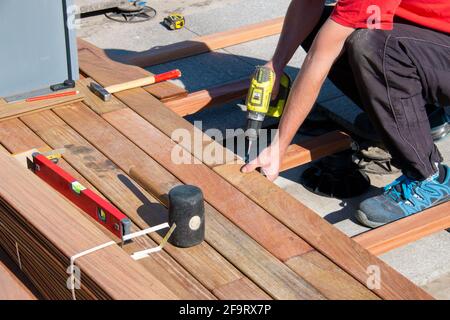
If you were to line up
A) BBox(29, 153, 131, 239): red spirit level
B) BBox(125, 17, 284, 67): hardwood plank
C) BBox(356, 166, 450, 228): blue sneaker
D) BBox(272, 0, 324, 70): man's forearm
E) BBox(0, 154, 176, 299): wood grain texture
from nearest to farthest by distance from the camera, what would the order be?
BBox(0, 154, 176, 299): wood grain texture, BBox(29, 153, 131, 239): red spirit level, BBox(356, 166, 450, 228): blue sneaker, BBox(272, 0, 324, 70): man's forearm, BBox(125, 17, 284, 67): hardwood plank

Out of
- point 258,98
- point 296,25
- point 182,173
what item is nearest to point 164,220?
point 182,173

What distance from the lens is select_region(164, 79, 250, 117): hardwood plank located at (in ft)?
13.5

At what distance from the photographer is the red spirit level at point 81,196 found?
9.39 ft

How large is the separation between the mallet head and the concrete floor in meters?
0.65

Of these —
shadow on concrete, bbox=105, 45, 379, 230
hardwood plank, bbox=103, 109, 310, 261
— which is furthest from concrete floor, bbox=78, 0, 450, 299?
hardwood plank, bbox=103, 109, 310, 261

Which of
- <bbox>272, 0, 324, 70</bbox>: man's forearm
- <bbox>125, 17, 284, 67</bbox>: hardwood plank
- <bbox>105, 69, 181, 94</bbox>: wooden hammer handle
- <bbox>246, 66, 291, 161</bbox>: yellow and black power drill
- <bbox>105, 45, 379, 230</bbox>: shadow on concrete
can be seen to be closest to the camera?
<bbox>246, 66, 291, 161</bbox>: yellow and black power drill

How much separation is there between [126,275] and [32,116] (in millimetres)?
1444

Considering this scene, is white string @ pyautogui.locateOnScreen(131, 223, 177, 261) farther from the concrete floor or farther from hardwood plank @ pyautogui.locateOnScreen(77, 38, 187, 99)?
hardwood plank @ pyautogui.locateOnScreen(77, 38, 187, 99)

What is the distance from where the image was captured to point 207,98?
4.24 m

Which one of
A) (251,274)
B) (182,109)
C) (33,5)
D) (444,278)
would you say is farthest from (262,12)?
(251,274)

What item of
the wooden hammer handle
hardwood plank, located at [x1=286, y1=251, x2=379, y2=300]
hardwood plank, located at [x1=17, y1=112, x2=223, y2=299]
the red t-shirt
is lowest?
hardwood plank, located at [x1=286, y1=251, x2=379, y2=300]

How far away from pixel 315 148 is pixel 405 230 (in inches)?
27.8

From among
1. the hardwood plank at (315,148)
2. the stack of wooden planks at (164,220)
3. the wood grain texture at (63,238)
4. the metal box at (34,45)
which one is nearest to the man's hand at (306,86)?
the stack of wooden planks at (164,220)

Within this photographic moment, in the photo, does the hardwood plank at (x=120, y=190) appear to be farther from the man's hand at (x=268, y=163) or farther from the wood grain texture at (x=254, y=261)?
the man's hand at (x=268, y=163)
